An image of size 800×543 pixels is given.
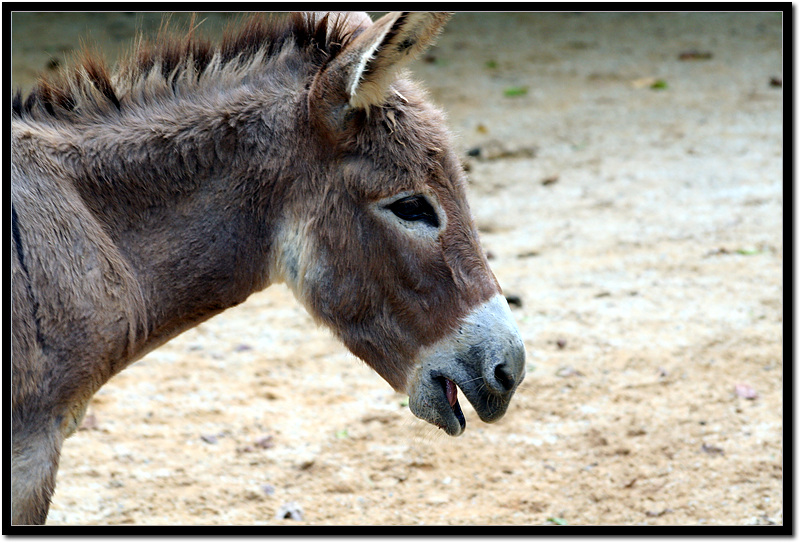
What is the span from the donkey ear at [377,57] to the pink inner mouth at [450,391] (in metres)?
0.96

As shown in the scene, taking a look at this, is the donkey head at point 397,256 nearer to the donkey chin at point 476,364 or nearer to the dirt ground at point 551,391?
the donkey chin at point 476,364

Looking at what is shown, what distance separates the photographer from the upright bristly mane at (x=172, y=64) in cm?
257

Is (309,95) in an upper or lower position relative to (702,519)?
upper

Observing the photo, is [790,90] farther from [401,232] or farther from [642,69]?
[642,69]

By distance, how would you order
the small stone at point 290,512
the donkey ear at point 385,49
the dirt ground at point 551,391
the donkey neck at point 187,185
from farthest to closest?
1. the dirt ground at point 551,391
2. the small stone at point 290,512
3. the donkey neck at point 187,185
4. the donkey ear at point 385,49

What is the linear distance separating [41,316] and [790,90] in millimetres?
3175

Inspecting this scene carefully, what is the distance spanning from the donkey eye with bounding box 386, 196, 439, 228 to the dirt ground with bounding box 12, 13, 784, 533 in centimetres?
38

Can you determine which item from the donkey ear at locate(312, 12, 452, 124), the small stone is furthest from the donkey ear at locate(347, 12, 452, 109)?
the small stone

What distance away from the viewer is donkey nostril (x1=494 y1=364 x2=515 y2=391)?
2.61 m

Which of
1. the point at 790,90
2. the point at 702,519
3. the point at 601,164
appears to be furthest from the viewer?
the point at 601,164

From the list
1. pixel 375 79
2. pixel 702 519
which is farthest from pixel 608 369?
pixel 375 79

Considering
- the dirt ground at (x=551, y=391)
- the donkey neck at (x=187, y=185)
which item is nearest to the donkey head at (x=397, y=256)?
the donkey neck at (x=187, y=185)

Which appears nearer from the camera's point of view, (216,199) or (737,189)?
(216,199)

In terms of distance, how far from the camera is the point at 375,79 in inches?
96.7
